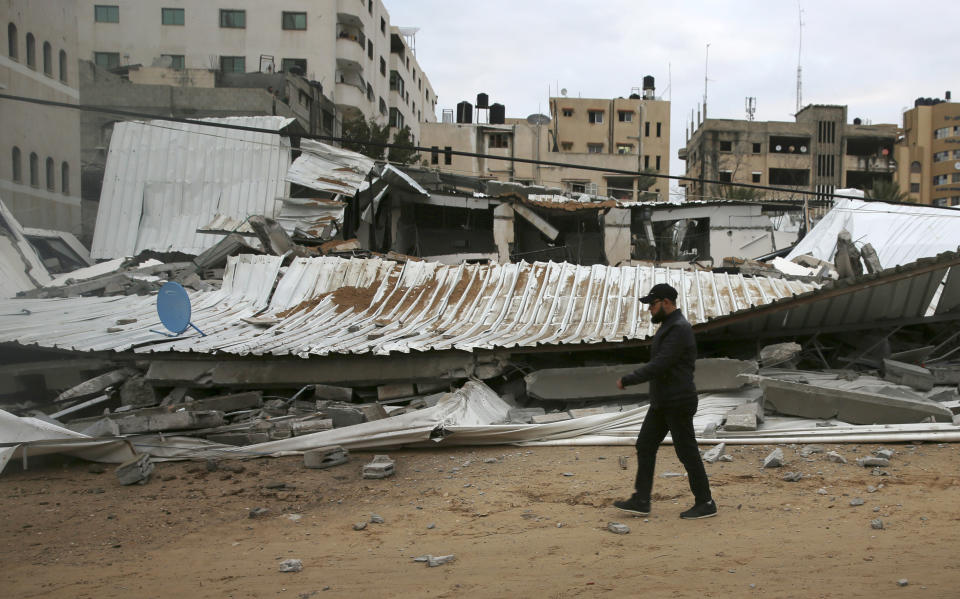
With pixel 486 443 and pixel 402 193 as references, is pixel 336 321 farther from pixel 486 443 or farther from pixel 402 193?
pixel 402 193

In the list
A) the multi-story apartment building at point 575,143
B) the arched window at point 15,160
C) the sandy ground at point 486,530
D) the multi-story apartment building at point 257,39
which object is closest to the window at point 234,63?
the multi-story apartment building at point 257,39

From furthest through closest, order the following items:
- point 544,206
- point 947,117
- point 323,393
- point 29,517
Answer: point 947,117 < point 544,206 < point 323,393 < point 29,517

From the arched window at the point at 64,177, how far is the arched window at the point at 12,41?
16.6 ft

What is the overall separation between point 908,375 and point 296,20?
3723cm

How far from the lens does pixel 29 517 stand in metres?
6.17

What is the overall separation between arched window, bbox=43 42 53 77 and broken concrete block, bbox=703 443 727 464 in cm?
1046

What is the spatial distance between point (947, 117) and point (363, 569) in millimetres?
77943

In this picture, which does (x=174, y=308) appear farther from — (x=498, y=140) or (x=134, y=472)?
(x=498, y=140)

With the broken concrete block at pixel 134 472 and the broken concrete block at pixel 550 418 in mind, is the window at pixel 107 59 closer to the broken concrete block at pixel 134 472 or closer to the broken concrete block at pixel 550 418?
the broken concrete block at pixel 134 472

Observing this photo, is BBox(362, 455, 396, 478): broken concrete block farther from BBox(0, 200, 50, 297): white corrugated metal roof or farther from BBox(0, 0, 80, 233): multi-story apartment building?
BBox(0, 200, 50, 297): white corrugated metal roof

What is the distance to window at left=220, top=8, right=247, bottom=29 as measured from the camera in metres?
38.5

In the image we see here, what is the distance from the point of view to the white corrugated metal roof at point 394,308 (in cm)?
998

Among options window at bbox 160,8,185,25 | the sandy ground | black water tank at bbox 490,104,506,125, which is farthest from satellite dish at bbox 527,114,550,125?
the sandy ground

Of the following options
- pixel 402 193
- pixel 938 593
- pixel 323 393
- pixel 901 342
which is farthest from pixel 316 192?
pixel 938 593
